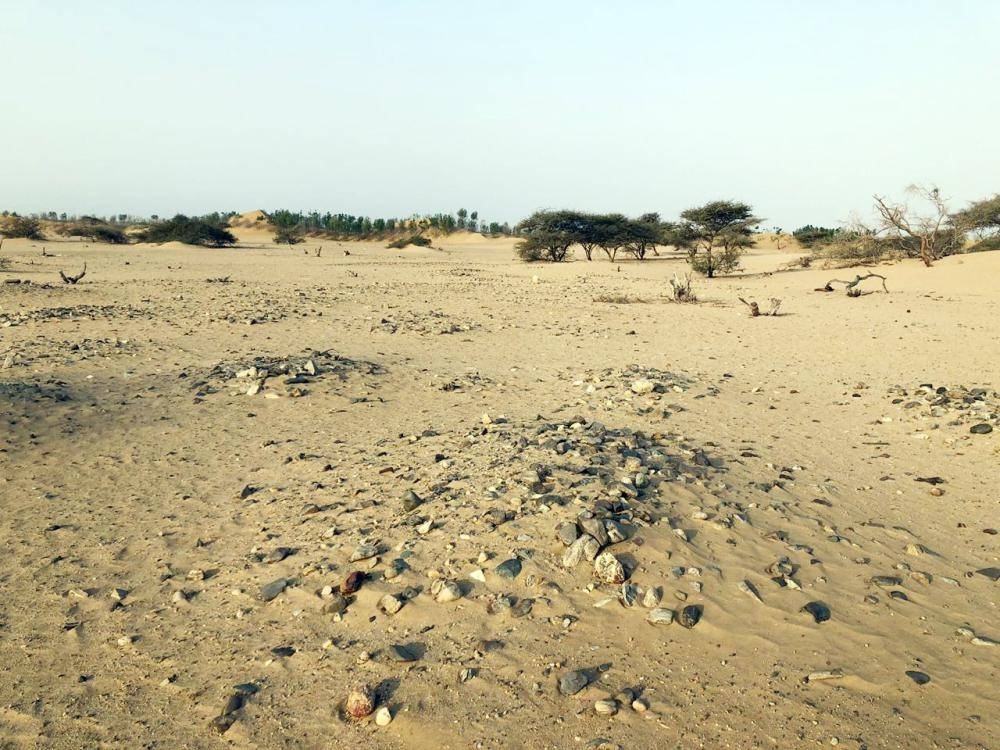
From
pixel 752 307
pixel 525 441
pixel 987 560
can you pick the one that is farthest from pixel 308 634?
pixel 752 307

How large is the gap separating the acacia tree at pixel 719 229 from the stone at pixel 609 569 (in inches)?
985

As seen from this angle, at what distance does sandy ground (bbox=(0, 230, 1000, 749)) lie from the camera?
277 cm

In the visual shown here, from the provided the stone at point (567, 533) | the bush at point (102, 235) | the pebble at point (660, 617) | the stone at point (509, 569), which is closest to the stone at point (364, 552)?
the stone at point (509, 569)

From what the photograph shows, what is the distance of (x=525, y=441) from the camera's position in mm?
5500

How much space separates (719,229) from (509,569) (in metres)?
27.2

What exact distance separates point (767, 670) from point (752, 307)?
502 inches

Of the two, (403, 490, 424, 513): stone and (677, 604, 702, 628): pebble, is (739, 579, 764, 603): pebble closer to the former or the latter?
(677, 604, 702, 628): pebble

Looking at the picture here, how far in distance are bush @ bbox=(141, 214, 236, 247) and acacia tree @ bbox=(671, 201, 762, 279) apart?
1038 inches

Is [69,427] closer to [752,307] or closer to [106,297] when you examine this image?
[106,297]

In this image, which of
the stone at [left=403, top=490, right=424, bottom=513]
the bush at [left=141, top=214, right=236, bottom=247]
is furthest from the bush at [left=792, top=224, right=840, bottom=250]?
the stone at [left=403, top=490, right=424, bottom=513]

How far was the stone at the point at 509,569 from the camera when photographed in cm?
359

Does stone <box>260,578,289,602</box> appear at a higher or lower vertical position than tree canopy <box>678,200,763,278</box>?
lower

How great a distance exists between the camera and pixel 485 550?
3.81 meters

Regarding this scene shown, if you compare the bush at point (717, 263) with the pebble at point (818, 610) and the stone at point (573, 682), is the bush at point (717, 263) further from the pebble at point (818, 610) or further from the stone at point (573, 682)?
the stone at point (573, 682)
